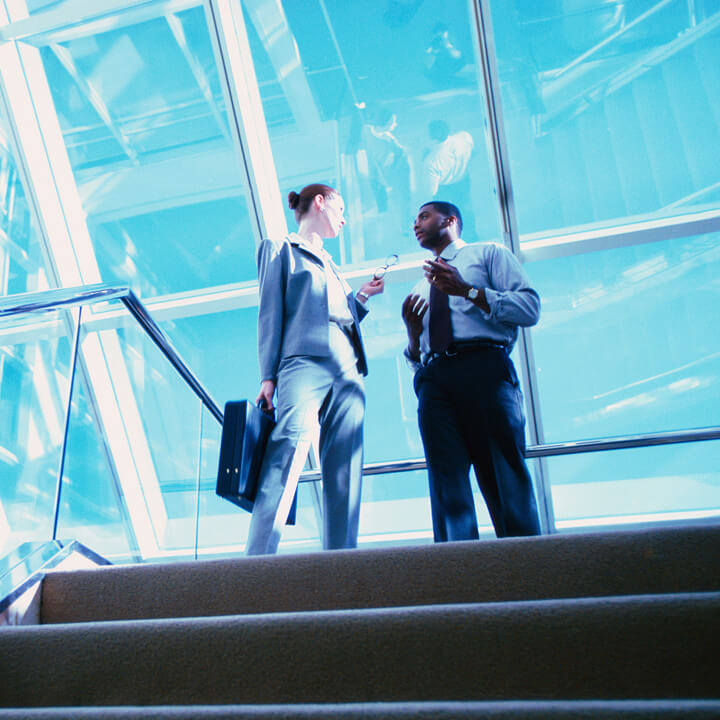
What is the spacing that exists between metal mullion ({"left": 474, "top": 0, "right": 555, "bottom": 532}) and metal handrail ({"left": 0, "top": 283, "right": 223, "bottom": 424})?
2.16 meters

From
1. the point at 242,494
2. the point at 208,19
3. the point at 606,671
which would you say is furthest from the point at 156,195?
the point at 606,671

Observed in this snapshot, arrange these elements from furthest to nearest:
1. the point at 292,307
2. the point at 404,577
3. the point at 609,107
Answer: the point at 609,107 < the point at 292,307 < the point at 404,577

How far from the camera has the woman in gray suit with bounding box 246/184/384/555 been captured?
247 centimetres

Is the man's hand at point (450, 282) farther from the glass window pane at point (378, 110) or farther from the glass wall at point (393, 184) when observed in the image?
the glass window pane at point (378, 110)

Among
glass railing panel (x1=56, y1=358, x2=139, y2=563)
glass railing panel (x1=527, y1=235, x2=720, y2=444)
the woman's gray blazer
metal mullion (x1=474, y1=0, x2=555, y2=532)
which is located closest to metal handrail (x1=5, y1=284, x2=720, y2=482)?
glass railing panel (x1=56, y1=358, x2=139, y2=563)

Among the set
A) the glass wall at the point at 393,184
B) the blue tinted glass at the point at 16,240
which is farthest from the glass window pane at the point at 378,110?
the blue tinted glass at the point at 16,240

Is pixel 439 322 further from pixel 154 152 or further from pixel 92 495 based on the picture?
pixel 154 152

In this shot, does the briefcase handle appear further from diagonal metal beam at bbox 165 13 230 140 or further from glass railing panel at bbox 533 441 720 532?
diagonal metal beam at bbox 165 13 230 140

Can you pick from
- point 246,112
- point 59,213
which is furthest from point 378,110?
point 59,213

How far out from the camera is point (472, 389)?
8.68 feet

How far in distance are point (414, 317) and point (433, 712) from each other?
192 cm

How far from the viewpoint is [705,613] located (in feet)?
4.09

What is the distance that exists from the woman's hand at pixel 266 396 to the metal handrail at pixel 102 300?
50 cm

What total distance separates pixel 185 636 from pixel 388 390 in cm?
376
